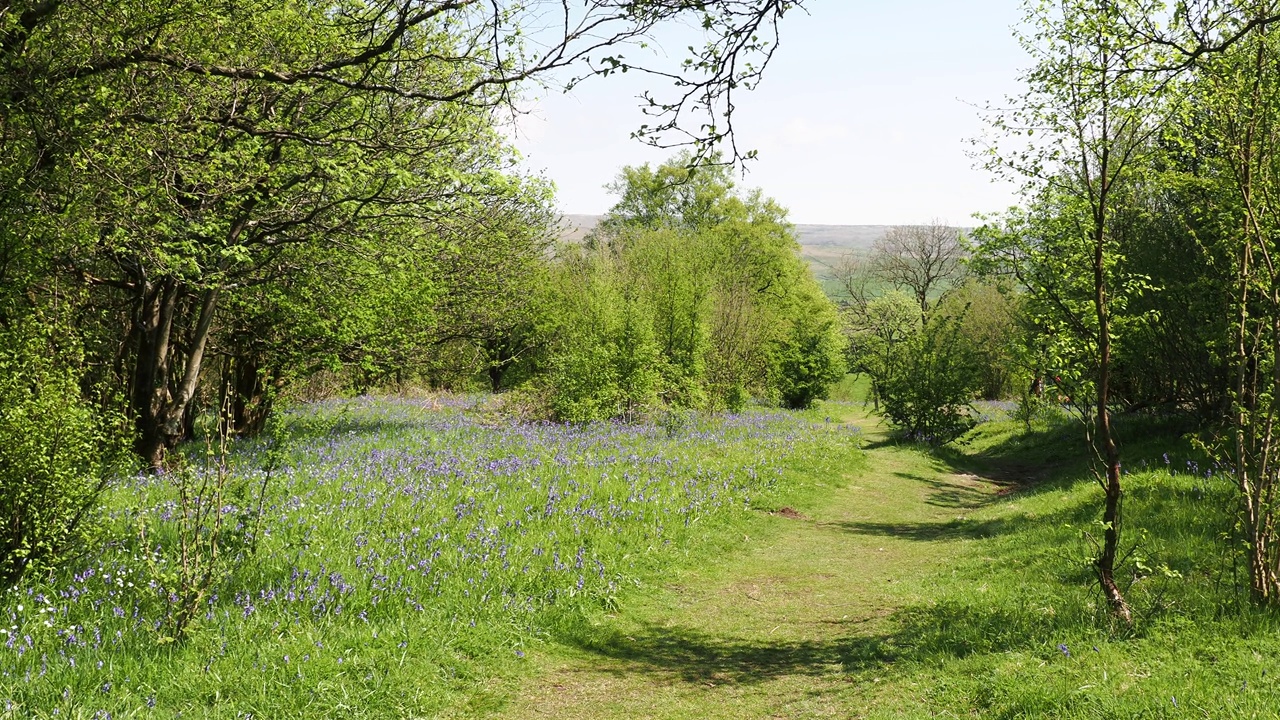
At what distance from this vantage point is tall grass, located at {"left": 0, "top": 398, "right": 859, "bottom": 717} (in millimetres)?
4887

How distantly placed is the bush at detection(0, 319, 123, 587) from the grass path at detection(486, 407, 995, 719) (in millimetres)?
4016

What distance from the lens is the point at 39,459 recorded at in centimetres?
573

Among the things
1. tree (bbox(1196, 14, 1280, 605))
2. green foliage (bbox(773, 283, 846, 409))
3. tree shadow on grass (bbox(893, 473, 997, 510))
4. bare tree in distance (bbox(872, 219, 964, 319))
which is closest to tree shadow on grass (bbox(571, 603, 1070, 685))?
tree (bbox(1196, 14, 1280, 605))

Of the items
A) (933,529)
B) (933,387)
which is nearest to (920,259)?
(933,387)

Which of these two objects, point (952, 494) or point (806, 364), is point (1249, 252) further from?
point (806, 364)

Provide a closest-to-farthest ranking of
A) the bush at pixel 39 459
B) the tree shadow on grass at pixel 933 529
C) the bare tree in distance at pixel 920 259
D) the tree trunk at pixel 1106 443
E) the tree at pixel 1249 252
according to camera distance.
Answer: the bush at pixel 39 459 → the tree at pixel 1249 252 → the tree trunk at pixel 1106 443 → the tree shadow on grass at pixel 933 529 → the bare tree in distance at pixel 920 259

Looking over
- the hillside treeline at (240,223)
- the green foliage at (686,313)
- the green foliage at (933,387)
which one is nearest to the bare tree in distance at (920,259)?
the green foliage at (686,313)

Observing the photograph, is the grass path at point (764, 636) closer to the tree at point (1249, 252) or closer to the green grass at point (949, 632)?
the green grass at point (949, 632)

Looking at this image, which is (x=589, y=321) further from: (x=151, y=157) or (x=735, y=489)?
(x=151, y=157)

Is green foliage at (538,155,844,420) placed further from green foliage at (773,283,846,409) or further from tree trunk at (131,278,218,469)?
tree trunk at (131,278,218,469)

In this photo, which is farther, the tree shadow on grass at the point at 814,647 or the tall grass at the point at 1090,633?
the tree shadow on grass at the point at 814,647

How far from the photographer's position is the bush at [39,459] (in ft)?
18.7

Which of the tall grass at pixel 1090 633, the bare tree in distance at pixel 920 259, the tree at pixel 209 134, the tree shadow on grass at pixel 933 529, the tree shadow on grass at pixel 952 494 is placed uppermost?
the bare tree in distance at pixel 920 259

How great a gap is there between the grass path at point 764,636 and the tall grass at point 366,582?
0.50 meters
